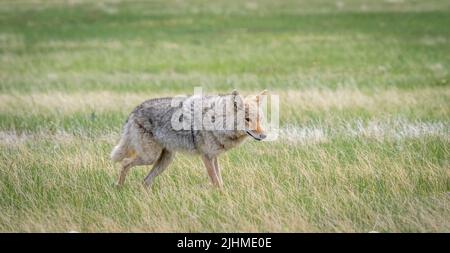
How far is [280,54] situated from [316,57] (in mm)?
1733

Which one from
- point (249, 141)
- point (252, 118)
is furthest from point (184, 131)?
point (249, 141)

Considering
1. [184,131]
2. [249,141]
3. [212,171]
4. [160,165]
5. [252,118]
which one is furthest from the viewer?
[249,141]

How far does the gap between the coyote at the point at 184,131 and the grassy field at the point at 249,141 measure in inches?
13.3

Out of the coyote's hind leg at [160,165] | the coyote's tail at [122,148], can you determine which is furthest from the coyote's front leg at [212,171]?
the coyote's tail at [122,148]

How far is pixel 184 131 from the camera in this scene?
9.51m

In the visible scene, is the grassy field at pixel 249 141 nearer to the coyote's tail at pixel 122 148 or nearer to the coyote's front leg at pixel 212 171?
the coyote's front leg at pixel 212 171

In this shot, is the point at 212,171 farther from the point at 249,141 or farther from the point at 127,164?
the point at 249,141

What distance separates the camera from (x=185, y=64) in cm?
2617

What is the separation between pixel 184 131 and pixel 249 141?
278 centimetres

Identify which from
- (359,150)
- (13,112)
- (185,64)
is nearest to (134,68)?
(185,64)

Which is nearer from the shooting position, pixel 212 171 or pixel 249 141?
pixel 212 171

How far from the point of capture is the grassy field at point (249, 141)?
27.0 feet

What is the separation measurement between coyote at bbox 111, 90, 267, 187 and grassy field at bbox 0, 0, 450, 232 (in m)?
0.34

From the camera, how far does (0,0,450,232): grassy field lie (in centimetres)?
823
